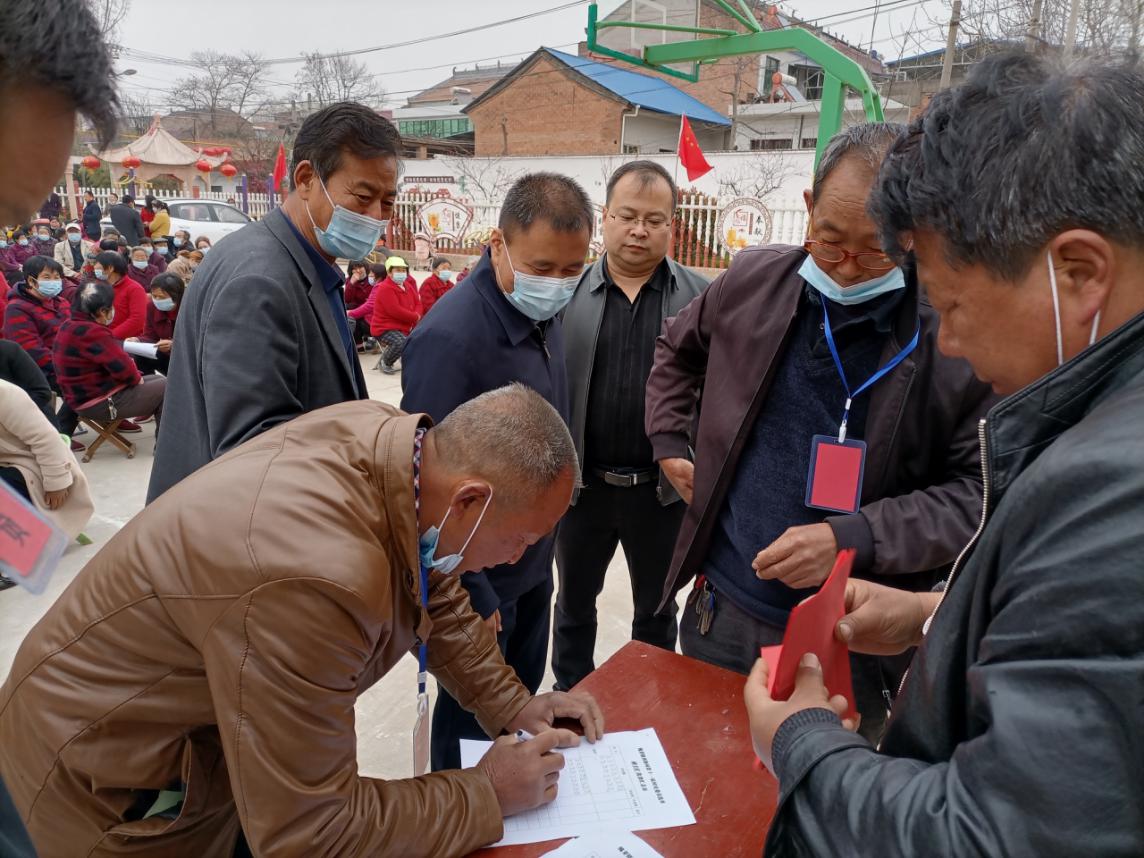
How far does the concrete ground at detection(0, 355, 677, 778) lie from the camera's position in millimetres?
2578

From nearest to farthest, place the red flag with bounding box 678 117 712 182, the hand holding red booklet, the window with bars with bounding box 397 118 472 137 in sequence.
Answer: the hand holding red booklet → the red flag with bounding box 678 117 712 182 → the window with bars with bounding box 397 118 472 137

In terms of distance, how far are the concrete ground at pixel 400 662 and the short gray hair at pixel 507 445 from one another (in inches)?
40.3

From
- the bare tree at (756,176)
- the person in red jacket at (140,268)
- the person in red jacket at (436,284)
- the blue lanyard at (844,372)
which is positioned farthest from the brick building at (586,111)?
the blue lanyard at (844,372)

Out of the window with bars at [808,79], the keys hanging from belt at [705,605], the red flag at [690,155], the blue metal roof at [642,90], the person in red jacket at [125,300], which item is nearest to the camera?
the keys hanging from belt at [705,605]

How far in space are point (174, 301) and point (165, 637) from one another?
19.4 ft

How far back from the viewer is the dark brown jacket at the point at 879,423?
5.19 feet

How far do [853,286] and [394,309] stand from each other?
274 inches

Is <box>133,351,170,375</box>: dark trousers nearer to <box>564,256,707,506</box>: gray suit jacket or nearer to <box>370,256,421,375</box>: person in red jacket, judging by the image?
<box>370,256,421,375</box>: person in red jacket

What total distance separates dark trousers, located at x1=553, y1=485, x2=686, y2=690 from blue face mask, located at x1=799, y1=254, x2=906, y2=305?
109 centimetres

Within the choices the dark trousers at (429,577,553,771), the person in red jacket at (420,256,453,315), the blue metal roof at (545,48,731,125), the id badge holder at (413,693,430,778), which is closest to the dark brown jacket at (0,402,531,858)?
the id badge holder at (413,693,430,778)

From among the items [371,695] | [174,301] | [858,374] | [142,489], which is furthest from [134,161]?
[858,374]

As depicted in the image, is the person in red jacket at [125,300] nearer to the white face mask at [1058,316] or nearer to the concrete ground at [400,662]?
the concrete ground at [400,662]

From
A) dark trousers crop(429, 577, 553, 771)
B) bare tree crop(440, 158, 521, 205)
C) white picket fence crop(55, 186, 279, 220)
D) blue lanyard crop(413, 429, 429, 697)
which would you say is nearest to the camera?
blue lanyard crop(413, 429, 429, 697)

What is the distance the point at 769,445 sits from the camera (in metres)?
1.81
